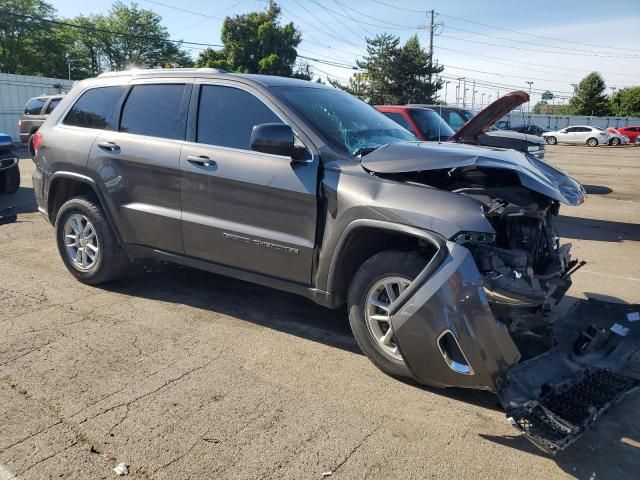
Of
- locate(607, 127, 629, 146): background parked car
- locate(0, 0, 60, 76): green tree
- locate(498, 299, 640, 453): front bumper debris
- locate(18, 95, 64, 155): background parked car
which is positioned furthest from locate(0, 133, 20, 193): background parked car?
locate(0, 0, 60, 76): green tree

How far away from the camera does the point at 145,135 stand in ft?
15.7

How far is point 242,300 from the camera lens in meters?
5.12

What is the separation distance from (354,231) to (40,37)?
6057cm

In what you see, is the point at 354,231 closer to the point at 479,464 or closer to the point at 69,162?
the point at 479,464

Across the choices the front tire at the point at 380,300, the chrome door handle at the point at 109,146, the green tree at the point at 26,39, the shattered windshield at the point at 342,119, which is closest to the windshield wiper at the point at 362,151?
the shattered windshield at the point at 342,119

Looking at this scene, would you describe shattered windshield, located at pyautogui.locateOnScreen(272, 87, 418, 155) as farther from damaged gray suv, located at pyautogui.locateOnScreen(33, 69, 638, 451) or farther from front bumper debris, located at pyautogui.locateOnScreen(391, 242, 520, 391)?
front bumper debris, located at pyautogui.locateOnScreen(391, 242, 520, 391)

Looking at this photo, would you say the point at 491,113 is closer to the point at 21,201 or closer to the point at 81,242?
the point at 81,242

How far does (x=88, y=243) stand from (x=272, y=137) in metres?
2.59

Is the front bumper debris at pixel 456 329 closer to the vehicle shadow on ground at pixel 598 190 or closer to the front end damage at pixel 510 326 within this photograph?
the front end damage at pixel 510 326

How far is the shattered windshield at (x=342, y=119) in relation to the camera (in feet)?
13.5

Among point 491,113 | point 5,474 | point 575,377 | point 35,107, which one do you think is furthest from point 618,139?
point 5,474

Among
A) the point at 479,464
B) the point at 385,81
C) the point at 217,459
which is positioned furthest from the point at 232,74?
the point at 385,81

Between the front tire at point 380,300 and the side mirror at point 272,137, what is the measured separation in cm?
98

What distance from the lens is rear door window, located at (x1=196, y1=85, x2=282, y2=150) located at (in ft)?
13.9
